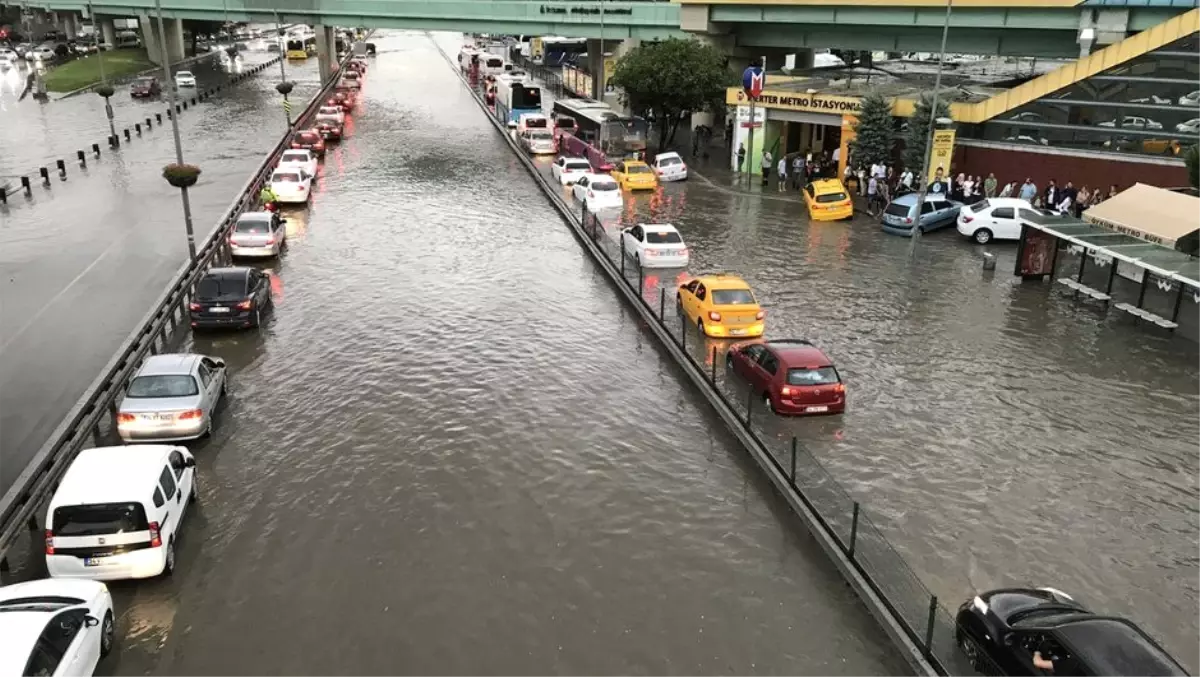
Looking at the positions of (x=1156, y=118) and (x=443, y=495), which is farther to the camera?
(x=1156, y=118)

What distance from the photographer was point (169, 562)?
40.0ft

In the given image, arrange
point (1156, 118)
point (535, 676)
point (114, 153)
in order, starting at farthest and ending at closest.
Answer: point (114, 153) → point (1156, 118) → point (535, 676)

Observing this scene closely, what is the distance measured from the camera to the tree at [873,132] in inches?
1499

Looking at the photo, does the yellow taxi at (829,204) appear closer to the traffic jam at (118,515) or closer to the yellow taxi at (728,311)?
the yellow taxi at (728,311)

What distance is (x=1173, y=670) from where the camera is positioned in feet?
29.6

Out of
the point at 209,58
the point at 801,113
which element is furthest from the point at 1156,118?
the point at 209,58

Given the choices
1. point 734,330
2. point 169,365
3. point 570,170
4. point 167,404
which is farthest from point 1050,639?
point 570,170

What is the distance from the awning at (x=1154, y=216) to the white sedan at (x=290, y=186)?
2867cm

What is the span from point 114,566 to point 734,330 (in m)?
13.9

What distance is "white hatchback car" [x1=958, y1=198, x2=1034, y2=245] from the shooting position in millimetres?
30750

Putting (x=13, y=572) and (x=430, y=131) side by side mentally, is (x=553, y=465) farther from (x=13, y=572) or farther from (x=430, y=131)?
(x=430, y=131)

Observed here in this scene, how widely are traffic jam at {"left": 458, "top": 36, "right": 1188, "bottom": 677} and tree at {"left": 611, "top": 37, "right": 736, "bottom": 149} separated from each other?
1.84 m

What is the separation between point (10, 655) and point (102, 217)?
28342mm

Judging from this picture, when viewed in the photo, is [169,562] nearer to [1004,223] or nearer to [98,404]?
[98,404]
